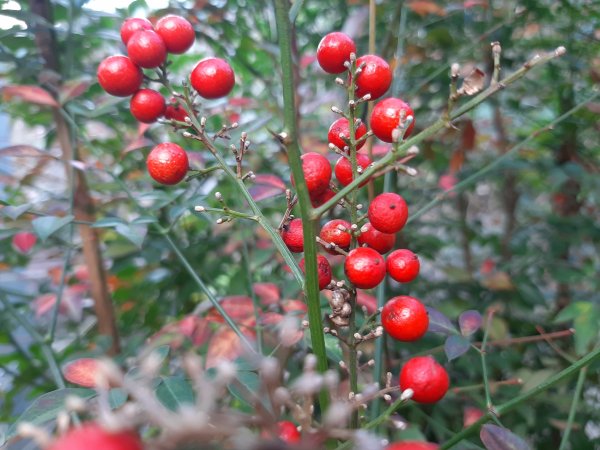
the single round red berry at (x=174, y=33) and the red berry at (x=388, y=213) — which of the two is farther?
the single round red berry at (x=174, y=33)

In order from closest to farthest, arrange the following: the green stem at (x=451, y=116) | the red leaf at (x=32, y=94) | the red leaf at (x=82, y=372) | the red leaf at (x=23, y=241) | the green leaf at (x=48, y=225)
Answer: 1. the green stem at (x=451, y=116)
2. the red leaf at (x=82, y=372)
3. the green leaf at (x=48, y=225)
4. the red leaf at (x=32, y=94)
5. the red leaf at (x=23, y=241)

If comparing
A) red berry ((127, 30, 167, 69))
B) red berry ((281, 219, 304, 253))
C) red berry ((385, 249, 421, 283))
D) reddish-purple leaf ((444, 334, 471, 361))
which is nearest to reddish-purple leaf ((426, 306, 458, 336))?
reddish-purple leaf ((444, 334, 471, 361))

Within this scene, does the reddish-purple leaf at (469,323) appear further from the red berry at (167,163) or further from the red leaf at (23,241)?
the red leaf at (23,241)

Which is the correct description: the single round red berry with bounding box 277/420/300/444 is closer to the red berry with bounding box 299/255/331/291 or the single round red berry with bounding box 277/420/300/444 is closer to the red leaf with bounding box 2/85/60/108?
the red berry with bounding box 299/255/331/291

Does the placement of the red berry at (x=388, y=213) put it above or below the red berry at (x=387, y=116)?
below

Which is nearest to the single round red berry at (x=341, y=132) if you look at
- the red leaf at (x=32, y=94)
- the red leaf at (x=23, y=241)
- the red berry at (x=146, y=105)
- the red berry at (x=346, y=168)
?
the red berry at (x=346, y=168)

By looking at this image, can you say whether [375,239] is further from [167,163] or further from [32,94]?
[32,94]
